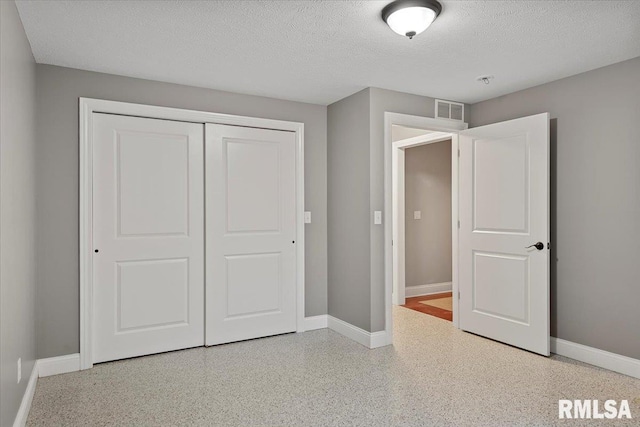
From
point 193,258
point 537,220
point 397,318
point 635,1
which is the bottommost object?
point 397,318

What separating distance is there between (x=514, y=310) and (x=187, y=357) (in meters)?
2.86

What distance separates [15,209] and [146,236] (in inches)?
50.4

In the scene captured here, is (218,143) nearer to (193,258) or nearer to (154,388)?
(193,258)

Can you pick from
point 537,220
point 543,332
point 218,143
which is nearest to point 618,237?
point 537,220

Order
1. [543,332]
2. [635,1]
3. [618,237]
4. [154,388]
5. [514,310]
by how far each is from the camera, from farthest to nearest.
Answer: [514,310]
[543,332]
[618,237]
[154,388]
[635,1]

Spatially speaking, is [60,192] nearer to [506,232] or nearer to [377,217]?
[377,217]

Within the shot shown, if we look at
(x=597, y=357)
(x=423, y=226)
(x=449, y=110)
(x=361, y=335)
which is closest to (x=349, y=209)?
(x=361, y=335)

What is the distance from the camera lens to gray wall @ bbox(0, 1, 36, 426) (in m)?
1.97

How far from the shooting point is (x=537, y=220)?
3.54 meters

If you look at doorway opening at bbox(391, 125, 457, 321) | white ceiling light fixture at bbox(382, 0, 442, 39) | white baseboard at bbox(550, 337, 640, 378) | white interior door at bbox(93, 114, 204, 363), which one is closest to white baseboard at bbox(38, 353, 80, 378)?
white interior door at bbox(93, 114, 204, 363)

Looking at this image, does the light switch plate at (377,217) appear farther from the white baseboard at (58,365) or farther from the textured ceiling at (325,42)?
the white baseboard at (58,365)

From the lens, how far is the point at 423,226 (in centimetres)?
620

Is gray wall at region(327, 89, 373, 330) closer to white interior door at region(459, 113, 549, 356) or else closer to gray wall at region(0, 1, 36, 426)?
white interior door at region(459, 113, 549, 356)

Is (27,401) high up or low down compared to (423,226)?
down
